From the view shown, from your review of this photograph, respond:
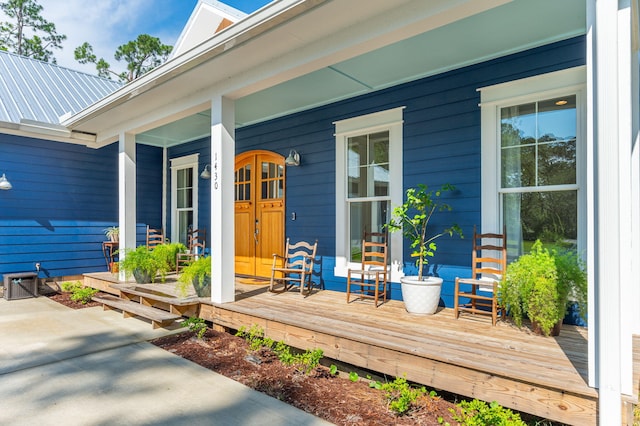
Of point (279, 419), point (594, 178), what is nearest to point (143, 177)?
point (279, 419)

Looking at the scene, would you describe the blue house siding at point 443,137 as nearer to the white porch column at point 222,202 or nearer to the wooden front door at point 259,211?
the wooden front door at point 259,211

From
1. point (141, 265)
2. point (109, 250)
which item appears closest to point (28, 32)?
point (109, 250)

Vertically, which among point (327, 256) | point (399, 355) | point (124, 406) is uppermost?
point (327, 256)

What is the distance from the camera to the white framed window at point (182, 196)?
7430 millimetres

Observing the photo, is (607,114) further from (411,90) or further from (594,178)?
(411,90)

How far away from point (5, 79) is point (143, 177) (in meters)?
2.87

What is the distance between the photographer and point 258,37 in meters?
3.25

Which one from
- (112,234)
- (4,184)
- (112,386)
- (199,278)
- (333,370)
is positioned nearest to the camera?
(112,386)

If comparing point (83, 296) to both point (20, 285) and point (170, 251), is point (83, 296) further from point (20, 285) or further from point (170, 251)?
point (170, 251)

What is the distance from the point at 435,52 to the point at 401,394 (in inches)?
121

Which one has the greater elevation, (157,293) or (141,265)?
(141,265)

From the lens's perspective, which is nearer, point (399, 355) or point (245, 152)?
point (399, 355)

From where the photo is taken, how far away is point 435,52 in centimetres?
373

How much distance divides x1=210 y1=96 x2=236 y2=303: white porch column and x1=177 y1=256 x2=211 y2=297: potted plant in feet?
0.85
